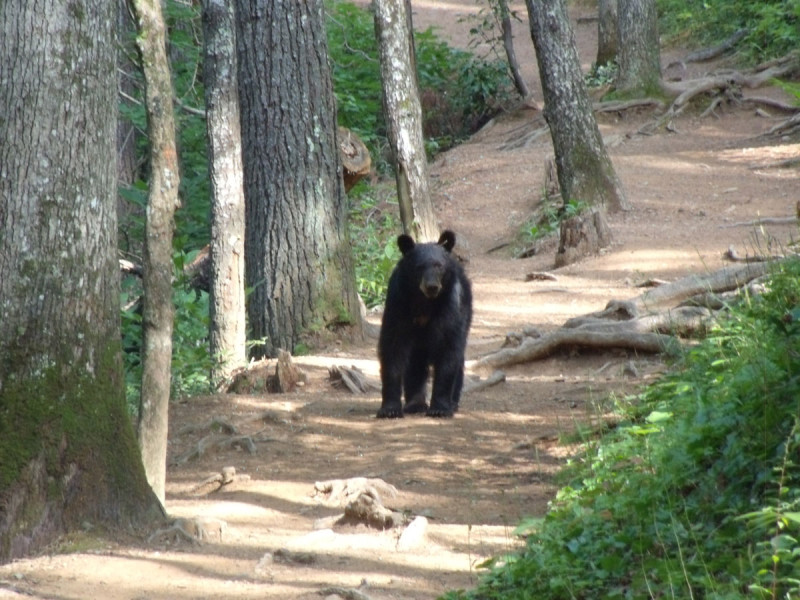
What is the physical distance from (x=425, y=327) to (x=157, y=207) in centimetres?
328

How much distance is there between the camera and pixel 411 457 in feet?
24.6

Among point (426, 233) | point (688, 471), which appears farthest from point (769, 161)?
point (688, 471)

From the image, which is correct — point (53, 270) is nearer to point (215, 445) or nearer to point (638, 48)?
point (215, 445)

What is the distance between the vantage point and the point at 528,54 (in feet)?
A: 110

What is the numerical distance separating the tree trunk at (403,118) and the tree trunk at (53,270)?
9.20 metres

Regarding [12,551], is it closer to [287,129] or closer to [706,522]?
[706,522]

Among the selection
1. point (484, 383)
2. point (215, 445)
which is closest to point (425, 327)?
point (484, 383)

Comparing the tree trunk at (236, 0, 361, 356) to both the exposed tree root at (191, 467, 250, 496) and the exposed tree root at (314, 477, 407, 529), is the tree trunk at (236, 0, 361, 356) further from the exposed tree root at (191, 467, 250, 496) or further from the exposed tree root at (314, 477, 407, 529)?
the exposed tree root at (314, 477, 407, 529)

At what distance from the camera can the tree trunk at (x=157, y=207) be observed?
19.1ft

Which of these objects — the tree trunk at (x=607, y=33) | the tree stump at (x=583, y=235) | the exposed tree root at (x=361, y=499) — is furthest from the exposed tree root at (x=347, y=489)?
the tree trunk at (x=607, y=33)

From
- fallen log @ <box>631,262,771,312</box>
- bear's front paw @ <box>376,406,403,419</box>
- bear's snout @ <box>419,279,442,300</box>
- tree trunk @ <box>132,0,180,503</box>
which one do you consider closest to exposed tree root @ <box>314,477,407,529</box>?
tree trunk @ <box>132,0,180,503</box>

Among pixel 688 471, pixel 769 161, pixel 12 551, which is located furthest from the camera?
pixel 769 161

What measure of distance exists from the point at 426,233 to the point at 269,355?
4.06 m

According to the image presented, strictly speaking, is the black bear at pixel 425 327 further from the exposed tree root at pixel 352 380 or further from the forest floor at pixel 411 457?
the exposed tree root at pixel 352 380
